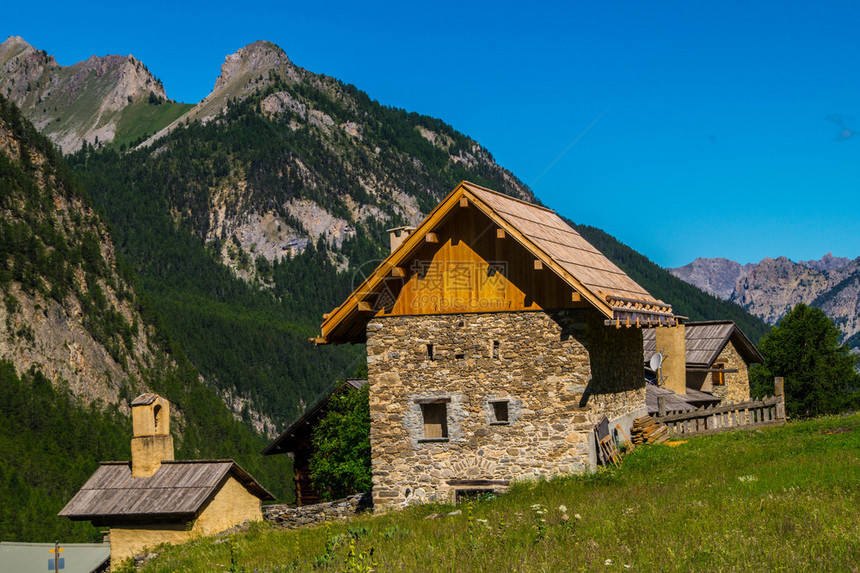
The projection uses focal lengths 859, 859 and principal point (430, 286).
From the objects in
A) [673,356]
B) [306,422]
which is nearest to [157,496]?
[306,422]

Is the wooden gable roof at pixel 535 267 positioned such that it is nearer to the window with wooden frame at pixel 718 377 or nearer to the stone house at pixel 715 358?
the stone house at pixel 715 358

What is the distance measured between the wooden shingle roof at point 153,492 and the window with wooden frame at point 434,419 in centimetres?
949

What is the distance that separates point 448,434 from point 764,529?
34.9ft

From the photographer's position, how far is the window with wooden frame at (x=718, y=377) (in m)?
42.6

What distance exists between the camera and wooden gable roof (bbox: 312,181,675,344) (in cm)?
1934

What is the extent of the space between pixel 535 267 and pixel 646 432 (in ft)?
21.5

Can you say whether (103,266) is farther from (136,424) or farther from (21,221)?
(136,424)

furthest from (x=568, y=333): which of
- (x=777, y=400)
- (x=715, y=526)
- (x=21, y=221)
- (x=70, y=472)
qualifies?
(x=21, y=221)

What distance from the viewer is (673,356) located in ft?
121

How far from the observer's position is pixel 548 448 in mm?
20078

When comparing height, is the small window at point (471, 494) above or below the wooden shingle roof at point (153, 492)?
above

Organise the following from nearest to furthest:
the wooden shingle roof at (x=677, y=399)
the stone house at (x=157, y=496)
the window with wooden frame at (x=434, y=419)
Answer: the window with wooden frame at (x=434, y=419) → the stone house at (x=157, y=496) → the wooden shingle roof at (x=677, y=399)

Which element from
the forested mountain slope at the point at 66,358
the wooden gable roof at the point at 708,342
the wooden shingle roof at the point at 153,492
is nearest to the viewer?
the wooden shingle roof at the point at 153,492

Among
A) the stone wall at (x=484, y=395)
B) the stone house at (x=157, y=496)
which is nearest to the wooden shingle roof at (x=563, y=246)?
the stone wall at (x=484, y=395)
